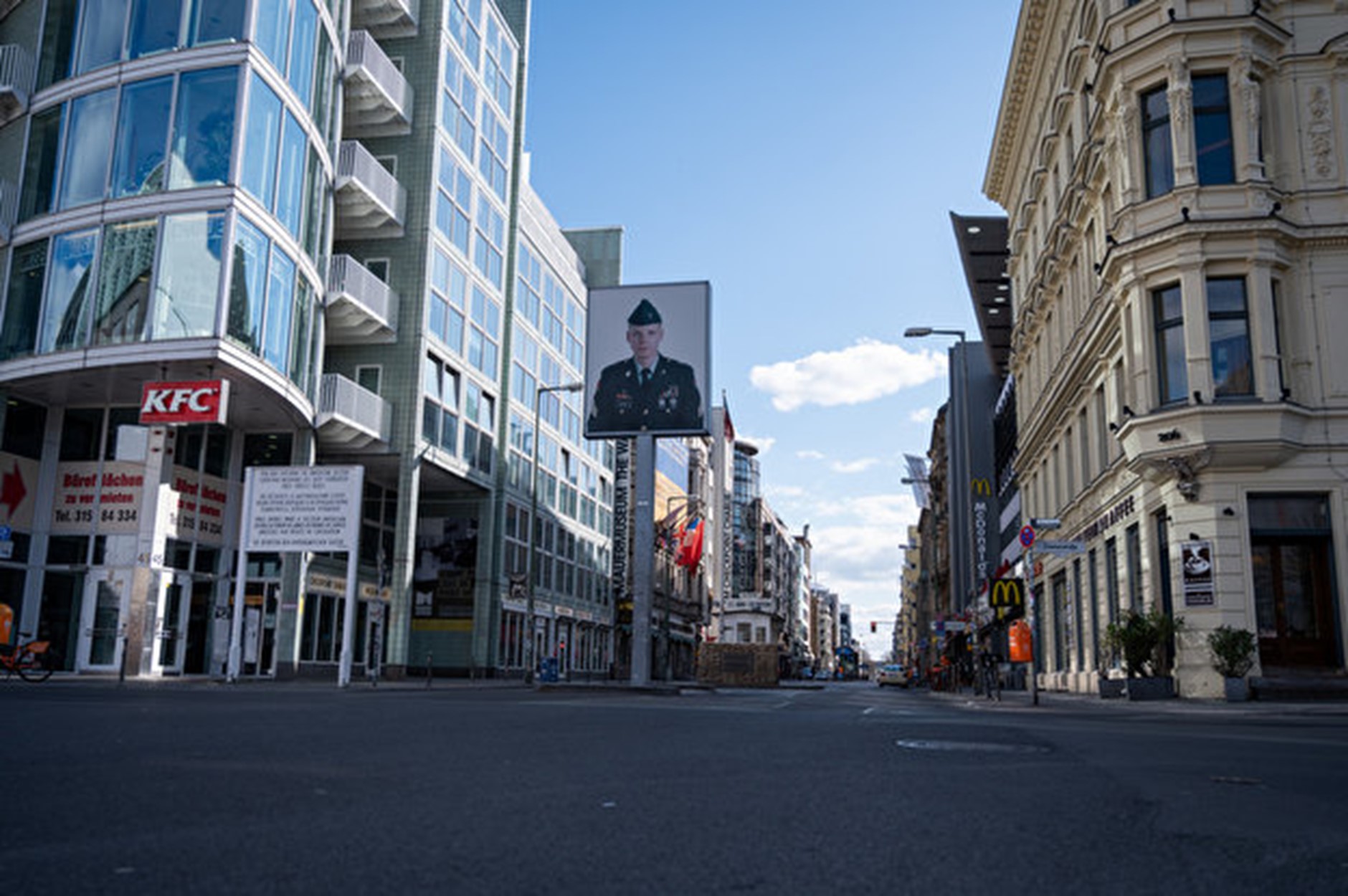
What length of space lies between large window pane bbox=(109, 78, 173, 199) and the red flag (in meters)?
58.1

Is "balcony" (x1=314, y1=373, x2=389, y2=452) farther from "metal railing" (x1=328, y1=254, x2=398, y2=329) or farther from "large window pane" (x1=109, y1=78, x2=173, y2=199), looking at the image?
"large window pane" (x1=109, y1=78, x2=173, y2=199)

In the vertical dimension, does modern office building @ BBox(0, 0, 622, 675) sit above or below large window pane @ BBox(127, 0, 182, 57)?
below

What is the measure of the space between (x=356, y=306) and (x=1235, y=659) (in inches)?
1047

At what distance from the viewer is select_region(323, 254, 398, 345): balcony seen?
35.2 metres

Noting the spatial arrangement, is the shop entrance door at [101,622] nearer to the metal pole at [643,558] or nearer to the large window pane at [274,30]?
the metal pole at [643,558]

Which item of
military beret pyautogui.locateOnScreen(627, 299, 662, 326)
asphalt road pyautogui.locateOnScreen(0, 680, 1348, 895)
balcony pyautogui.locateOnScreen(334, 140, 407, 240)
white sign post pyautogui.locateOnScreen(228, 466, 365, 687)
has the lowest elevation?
asphalt road pyautogui.locateOnScreen(0, 680, 1348, 895)

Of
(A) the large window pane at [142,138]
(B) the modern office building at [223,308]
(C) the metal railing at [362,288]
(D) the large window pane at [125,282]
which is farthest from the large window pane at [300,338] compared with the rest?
(A) the large window pane at [142,138]

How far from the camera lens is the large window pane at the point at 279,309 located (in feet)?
95.3

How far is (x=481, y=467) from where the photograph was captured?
Answer: 45781 millimetres

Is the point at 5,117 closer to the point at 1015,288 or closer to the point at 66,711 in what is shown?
the point at 66,711

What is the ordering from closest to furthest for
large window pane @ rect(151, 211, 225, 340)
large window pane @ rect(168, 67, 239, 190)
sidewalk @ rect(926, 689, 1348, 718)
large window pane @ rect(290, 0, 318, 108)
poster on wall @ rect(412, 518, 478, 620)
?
sidewalk @ rect(926, 689, 1348, 718) → large window pane @ rect(151, 211, 225, 340) → large window pane @ rect(168, 67, 239, 190) → large window pane @ rect(290, 0, 318, 108) → poster on wall @ rect(412, 518, 478, 620)

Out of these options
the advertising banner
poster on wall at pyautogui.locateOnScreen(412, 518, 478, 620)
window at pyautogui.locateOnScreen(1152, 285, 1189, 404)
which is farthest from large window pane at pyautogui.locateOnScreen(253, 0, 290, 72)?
window at pyautogui.locateOnScreen(1152, 285, 1189, 404)

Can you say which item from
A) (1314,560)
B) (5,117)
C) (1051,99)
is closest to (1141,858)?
(1314,560)

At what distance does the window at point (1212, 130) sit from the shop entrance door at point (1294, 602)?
25.2 feet
